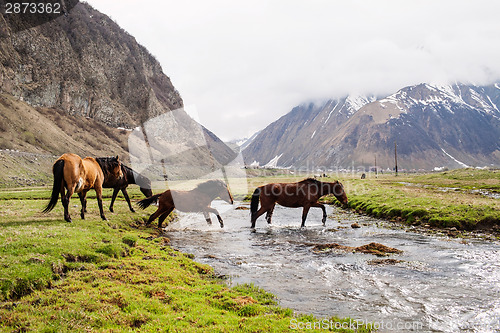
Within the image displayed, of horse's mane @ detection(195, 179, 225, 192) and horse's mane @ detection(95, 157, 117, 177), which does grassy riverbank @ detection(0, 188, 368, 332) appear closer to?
horse's mane @ detection(95, 157, 117, 177)

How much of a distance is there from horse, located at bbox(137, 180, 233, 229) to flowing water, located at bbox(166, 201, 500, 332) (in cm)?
201

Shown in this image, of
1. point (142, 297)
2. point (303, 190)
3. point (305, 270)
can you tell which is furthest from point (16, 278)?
point (303, 190)

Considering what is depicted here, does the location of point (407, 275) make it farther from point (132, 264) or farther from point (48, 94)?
point (48, 94)

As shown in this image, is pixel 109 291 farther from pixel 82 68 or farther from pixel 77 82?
pixel 82 68

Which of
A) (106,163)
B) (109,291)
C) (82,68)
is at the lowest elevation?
(109,291)

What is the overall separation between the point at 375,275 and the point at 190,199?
14.0 metres

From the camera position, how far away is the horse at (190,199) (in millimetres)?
21125

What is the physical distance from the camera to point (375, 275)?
11703mm

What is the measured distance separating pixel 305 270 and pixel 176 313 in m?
6.32

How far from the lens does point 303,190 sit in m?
25.1

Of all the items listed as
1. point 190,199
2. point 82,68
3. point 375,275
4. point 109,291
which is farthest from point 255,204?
point 82,68

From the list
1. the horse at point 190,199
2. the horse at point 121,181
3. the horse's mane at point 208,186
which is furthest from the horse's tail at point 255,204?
the horse at point 121,181

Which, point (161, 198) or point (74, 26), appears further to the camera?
point (74, 26)

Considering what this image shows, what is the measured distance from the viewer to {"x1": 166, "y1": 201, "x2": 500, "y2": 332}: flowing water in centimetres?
855
